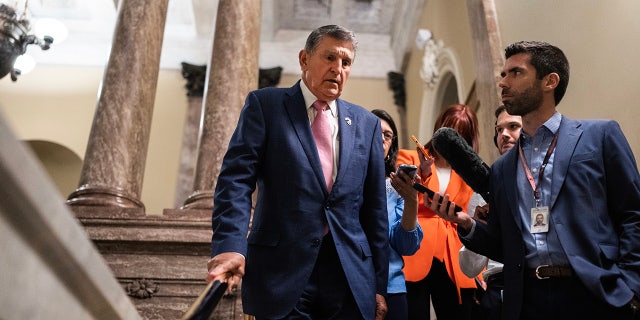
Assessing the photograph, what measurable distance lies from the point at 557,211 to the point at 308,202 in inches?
32.6

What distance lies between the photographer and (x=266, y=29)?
1187cm

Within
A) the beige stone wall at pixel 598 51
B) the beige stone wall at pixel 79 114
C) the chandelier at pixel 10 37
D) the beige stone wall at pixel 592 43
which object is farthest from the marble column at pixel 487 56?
the beige stone wall at pixel 79 114

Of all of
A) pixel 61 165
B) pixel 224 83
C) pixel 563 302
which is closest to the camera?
pixel 563 302

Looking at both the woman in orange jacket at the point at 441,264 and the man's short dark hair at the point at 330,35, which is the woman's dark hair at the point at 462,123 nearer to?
the woman in orange jacket at the point at 441,264

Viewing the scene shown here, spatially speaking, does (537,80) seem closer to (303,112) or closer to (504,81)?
(504,81)

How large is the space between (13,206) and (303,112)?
169 cm

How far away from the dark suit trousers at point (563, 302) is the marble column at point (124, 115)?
3478mm

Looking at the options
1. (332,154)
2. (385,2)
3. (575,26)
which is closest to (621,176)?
(332,154)

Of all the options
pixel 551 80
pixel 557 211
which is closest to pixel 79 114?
pixel 551 80

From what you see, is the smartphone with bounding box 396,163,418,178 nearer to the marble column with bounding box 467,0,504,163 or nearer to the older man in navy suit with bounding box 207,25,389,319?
the older man in navy suit with bounding box 207,25,389,319

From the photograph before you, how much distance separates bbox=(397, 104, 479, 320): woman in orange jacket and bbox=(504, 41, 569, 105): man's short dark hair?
850 millimetres

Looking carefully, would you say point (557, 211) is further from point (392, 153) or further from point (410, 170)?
point (392, 153)

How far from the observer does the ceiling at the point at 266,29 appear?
37.1 feet

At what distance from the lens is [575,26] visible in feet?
15.7
